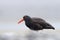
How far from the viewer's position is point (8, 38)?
11.7 ft

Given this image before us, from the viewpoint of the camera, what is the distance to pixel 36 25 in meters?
2.47

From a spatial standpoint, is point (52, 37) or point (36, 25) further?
point (52, 37)

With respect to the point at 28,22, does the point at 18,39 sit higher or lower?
higher

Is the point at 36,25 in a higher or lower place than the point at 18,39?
lower

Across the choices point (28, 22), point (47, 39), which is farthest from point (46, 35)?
point (28, 22)

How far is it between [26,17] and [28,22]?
64 millimetres

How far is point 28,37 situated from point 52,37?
14.1 inches

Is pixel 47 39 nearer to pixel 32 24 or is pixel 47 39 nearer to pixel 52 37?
pixel 52 37

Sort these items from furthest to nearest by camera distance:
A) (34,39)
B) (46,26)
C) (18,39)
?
1. (18,39)
2. (34,39)
3. (46,26)

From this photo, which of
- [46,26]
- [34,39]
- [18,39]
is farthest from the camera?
[18,39]

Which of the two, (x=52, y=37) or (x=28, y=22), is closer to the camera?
(x=28, y=22)

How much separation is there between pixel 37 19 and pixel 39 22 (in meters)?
0.06

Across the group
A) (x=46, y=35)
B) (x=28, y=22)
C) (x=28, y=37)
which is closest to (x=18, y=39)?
(x=28, y=37)

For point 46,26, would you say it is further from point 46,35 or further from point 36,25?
point 46,35
